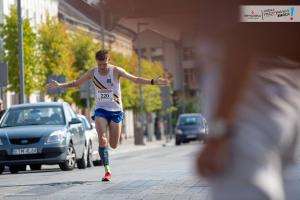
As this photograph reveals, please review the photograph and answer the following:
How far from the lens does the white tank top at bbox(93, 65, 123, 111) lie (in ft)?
48.2

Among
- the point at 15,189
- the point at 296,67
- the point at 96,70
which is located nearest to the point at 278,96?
the point at 296,67

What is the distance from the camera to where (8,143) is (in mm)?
20141

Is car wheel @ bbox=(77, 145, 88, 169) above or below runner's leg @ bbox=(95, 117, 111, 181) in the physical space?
below

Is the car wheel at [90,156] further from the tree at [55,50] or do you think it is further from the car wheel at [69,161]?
the tree at [55,50]

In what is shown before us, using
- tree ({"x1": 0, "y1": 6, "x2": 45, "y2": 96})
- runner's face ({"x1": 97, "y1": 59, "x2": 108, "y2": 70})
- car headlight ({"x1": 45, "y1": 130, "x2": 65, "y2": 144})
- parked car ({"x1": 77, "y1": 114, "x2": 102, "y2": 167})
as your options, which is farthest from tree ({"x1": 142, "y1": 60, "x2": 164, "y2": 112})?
runner's face ({"x1": 97, "y1": 59, "x2": 108, "y2": 70})

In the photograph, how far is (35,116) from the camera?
21.0 metres

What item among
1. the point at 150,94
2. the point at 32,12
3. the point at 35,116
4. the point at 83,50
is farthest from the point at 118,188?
the point at 150,94

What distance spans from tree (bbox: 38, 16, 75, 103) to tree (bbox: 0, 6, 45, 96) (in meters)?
1.78

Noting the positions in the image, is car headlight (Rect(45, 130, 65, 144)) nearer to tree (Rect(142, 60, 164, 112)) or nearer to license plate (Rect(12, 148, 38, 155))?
license plate (Rect(12, 148, 38, 155))

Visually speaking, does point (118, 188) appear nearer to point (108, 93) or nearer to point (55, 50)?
point (108, 93)

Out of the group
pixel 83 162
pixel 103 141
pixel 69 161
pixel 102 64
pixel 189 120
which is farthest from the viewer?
pixel 189 120

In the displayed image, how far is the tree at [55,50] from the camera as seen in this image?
2019 inches

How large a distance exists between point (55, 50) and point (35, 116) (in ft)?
104

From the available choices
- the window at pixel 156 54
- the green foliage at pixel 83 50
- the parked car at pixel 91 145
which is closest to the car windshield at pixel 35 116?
Answer: the parked car at pixel 91 145
